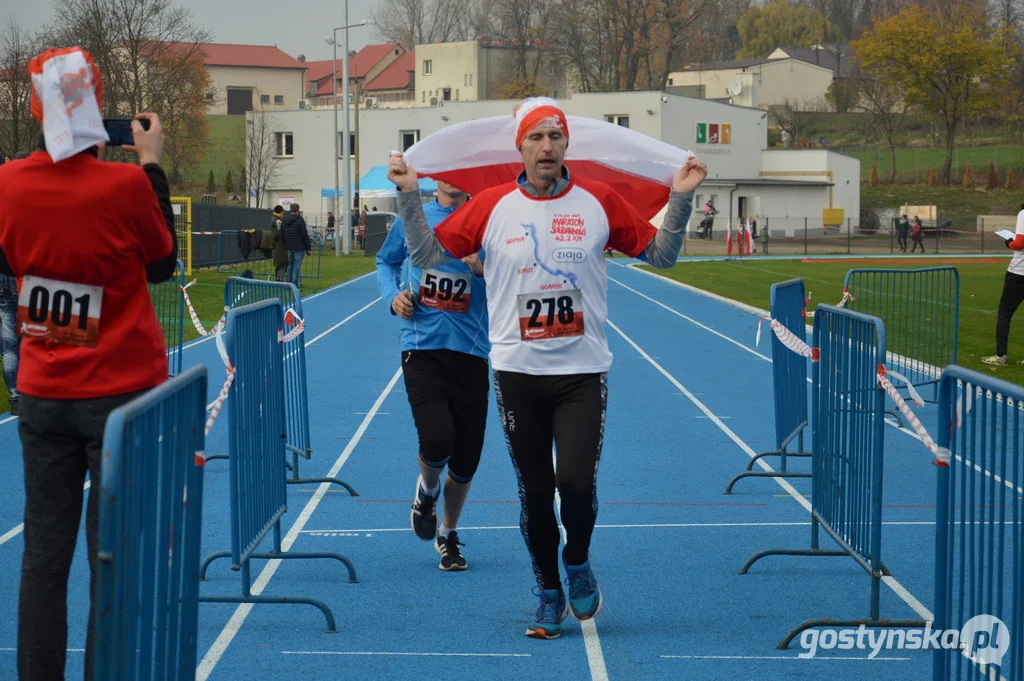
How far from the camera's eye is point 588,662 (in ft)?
17.0

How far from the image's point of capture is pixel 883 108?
307 ft

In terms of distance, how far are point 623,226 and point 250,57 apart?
459ft

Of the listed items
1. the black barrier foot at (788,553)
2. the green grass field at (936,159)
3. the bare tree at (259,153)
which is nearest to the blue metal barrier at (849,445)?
the black barrier foot at (788,553)

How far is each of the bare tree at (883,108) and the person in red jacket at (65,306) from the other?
82.4 meters

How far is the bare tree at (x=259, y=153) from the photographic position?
216ft

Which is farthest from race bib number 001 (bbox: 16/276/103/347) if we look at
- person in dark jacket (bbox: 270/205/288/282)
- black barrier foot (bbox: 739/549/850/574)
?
person in dark jacket (bbox: 270/205/288/282)

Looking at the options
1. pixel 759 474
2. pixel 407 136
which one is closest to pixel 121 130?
pixel 759 474

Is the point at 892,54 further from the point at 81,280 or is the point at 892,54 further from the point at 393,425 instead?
the point at 81,280

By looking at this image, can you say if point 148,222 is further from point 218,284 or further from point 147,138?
point 218,284

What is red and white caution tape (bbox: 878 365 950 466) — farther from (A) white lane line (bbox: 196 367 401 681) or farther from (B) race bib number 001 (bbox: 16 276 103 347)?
(A) white lane line (bbox: 196 367 401 681)

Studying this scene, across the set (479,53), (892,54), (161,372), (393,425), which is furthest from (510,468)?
(479,53)

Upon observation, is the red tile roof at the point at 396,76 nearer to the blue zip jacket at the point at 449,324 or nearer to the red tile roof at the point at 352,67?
→ the red tile roof at the point at 352,67

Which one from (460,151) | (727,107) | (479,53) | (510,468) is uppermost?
(479,53)

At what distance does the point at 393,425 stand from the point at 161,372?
7.48 meters
